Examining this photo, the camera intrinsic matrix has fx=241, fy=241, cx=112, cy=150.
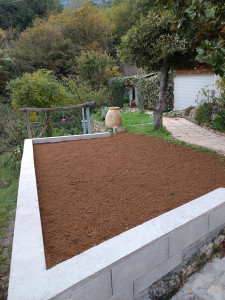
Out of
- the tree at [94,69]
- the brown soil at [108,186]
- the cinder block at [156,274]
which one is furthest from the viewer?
the tree at [94,69]

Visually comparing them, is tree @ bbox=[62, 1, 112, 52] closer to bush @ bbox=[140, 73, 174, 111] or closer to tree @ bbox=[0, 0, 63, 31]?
tree @ bbox=[0, 0, 63, 31]

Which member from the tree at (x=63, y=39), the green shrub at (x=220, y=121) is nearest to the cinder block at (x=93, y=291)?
the green shrub at (x=220, y=121)

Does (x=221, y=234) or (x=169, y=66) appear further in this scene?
(x=169, y=66)

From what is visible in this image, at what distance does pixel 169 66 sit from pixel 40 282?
19.2 ft

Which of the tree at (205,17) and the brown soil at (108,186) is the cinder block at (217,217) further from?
the tree at (205,17)

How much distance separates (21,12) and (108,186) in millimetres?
→ 24404

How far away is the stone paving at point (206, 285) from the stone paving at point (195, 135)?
112 inches

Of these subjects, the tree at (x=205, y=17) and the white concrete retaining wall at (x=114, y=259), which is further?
the tree at (x=205, y=17)

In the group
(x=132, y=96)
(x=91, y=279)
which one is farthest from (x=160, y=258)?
(x=132, y=96)

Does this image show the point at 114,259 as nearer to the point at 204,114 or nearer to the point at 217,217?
the point at 217,217

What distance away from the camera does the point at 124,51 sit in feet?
19.0

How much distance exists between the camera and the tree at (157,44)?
5180mm

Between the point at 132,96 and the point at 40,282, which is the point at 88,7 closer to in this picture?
the point at 132,96

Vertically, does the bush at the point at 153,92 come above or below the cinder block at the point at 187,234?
above
